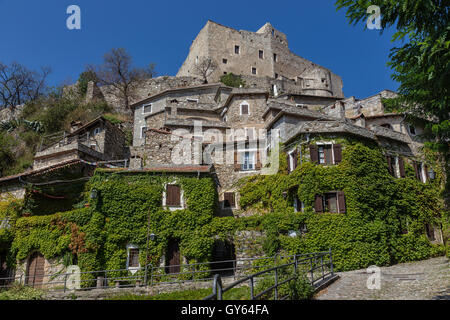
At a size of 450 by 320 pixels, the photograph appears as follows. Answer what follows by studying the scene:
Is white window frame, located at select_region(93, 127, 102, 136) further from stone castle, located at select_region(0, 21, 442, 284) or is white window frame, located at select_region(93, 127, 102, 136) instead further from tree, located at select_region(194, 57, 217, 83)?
tree, located at select_region(194, 57, 217, 83)

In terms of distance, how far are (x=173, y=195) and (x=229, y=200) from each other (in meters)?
5.66

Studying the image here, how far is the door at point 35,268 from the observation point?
20.5 m

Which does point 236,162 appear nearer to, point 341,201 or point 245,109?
point 245,109

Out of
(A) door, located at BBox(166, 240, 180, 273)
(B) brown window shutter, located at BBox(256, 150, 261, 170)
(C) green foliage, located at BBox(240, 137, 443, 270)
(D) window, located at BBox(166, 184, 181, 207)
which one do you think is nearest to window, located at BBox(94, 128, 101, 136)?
(D) window, located at BBox(166, 184, 181, 207)

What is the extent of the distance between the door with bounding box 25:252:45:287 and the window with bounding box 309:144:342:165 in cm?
1769

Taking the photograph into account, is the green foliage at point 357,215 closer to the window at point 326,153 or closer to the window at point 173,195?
the window at point 326,153

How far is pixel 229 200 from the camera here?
26.3 metres

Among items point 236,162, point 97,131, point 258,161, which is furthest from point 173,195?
point 97,131

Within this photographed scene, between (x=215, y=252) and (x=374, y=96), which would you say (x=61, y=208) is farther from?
(x=374, y=96)

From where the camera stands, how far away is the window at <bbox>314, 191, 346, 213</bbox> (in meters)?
20.1

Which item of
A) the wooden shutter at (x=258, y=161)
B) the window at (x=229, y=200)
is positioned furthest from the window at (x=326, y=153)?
the window at (x=229, y=200)

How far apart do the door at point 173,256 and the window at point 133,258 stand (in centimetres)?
180
